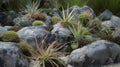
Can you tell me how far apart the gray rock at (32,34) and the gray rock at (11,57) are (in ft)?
5.39

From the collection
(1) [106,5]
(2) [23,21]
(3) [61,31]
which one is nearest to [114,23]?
(1) [106,5]

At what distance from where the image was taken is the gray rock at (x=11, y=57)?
22.8ft

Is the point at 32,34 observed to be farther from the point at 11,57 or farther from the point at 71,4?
the point at 71,4

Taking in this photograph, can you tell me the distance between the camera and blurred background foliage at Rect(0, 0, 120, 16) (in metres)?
12.3

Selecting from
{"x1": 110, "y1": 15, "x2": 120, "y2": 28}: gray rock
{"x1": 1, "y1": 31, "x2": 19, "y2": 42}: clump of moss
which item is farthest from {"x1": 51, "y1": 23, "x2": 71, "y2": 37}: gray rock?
{"x1": 110, "y1": 15, "x2": 120, "y2": 28}: gray rock

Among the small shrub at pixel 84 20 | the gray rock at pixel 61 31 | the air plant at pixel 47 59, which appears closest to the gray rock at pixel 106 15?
the small shrub at pixel 84 20

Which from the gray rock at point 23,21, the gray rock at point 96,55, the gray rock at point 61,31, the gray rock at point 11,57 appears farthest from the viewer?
the gray rock at point 23,21

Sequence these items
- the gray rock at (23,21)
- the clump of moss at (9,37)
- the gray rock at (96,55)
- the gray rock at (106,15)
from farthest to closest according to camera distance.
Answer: the gray rock at (106,15) → the gray rock at (23,21) → the clump of moss at (9,37) → the gray rock at (96,55)

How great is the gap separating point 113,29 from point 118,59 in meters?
2.40

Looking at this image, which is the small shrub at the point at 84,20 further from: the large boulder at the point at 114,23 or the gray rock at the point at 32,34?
the gray rock at the point at 32,34

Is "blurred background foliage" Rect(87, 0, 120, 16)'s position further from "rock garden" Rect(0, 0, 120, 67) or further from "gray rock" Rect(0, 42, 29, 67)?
"gray rock" Rect(0, 42, 29, 67)

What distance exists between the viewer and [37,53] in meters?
7.35

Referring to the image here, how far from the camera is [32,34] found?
359 inches

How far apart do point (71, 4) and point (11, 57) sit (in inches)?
253
